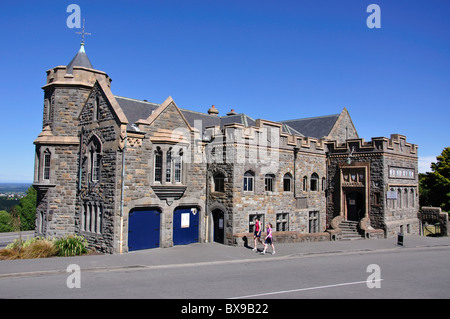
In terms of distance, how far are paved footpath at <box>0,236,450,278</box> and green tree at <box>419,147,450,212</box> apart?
597 inches

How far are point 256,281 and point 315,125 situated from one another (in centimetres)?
2120

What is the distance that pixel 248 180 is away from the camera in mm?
21797

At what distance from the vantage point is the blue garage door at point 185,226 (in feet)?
68.2

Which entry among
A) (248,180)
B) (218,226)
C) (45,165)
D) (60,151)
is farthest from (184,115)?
(45,165)

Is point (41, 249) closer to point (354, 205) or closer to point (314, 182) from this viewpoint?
point (314, 182)

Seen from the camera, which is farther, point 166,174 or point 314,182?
point 314,182

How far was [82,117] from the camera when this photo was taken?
70.1 ft

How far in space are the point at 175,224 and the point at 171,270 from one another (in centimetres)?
619

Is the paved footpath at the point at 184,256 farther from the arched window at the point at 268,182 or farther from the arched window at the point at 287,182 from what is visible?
the arched window at the point at 287,182

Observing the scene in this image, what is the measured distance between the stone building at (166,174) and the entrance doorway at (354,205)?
846mm

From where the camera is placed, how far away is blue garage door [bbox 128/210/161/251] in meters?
18.9

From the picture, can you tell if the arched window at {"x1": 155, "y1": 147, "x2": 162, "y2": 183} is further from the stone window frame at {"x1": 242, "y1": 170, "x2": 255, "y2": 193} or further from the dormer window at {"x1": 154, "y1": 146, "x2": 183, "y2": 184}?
the stone window frame at {"x1": 242, "y1": 170, "x2": 255, "y2": 193}
